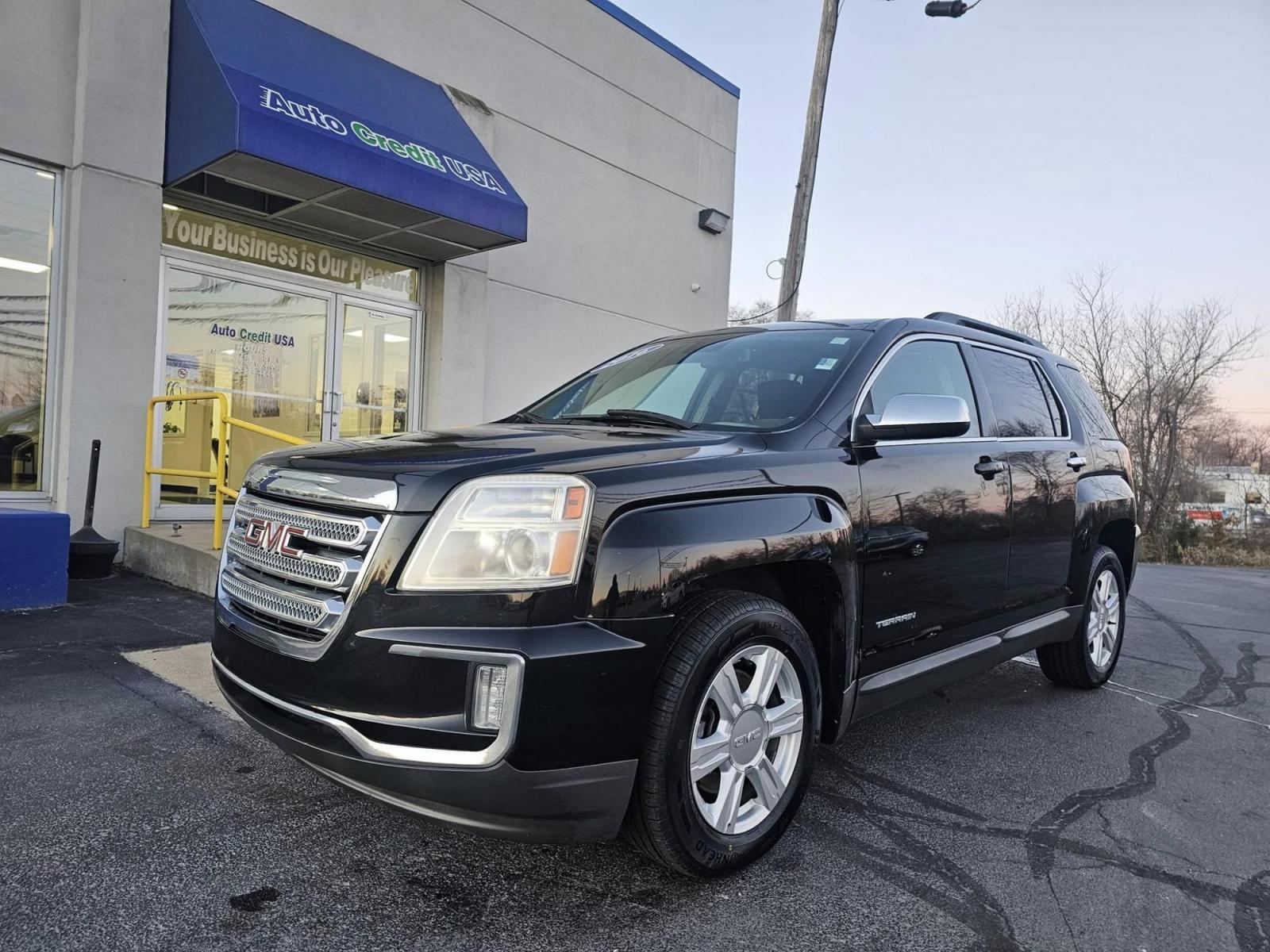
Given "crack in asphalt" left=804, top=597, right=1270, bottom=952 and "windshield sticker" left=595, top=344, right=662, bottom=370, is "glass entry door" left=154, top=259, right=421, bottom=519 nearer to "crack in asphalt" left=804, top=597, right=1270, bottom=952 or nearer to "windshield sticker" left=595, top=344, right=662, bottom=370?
"windshield sticker" left=595, top=344, right=662, bottom=370

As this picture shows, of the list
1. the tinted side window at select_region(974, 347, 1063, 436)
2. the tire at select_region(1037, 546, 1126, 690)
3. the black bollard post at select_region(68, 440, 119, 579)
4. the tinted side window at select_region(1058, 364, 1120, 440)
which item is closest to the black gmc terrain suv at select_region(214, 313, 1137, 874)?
the tinted side window at select_region(974, 347, 1063, 436)

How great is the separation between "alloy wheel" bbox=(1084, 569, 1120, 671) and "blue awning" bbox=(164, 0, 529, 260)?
20.6 ft

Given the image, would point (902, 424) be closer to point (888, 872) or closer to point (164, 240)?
point (888, 872)

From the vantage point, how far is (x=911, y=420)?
3164mm

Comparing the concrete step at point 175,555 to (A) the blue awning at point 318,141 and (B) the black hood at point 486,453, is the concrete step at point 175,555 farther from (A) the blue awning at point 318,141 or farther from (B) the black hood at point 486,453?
(B) the black hood at point 486,453

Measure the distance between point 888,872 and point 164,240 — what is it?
8120mm

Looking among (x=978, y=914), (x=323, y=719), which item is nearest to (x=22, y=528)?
(x=323, y=719)

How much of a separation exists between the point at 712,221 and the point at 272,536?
41.5 ft

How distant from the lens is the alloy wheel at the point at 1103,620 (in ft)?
15.9

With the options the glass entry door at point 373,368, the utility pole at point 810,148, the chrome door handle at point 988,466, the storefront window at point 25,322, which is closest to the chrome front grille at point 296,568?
the chrome door handle at point 988,466

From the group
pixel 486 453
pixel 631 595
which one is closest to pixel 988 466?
pixel 631 595

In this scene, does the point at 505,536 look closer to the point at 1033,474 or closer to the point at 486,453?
the point at 486,453

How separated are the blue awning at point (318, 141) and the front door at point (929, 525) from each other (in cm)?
550

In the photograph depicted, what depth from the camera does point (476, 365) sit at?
10648 millimetres
